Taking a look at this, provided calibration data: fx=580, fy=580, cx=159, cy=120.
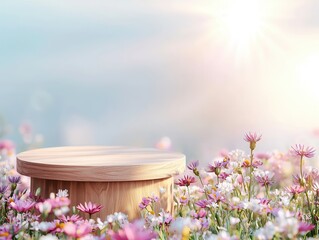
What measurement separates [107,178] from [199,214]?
0.62m

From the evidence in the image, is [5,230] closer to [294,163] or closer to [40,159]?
[40,159]

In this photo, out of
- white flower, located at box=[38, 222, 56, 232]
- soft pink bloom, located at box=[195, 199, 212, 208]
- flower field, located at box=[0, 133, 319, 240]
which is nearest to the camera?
flower field, located at box=[0, 133, 319, 240]

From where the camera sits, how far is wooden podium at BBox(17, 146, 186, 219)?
277 centimetres

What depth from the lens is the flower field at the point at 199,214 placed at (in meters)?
1.72

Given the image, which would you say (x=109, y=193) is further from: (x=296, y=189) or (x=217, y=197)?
(x=296, y=189)

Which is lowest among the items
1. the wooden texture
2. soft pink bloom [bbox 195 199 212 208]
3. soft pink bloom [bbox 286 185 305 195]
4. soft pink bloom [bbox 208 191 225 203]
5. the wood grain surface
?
the wooden texture

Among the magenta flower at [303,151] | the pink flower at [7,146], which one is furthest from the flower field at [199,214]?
the pink flower at [7,146]

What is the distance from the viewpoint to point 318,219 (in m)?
2.61

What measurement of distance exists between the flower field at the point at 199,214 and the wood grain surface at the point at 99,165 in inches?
4.5

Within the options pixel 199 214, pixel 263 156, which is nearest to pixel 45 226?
pixel 199 214

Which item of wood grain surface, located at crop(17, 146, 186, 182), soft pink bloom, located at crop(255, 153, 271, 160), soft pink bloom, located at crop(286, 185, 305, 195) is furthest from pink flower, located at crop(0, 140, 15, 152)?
soft pink bloom, located at crop(286, 185, 305, 195)

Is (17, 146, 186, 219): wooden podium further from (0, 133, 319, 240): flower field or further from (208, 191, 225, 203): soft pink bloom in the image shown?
(208, 191, 225, 203): soft pink bloom

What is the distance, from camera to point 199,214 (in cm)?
231

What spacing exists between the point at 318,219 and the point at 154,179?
83 centimetres
